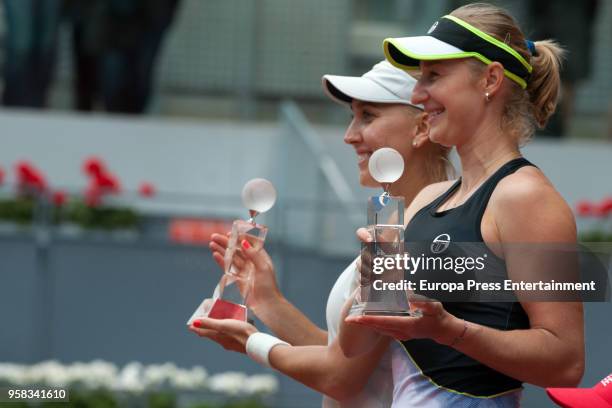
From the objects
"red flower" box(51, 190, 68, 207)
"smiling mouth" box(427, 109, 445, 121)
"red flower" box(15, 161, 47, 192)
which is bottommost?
"red flower" box(51, 190, 68, 207)

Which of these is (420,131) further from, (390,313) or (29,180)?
(29,180)

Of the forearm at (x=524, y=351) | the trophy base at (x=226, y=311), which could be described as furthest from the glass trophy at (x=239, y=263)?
the forearm at (x=524, y=351)

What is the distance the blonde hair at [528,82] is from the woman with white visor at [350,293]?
33 centimetres

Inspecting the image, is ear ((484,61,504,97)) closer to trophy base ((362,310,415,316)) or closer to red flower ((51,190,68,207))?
trophy base ((362,310,415,316))

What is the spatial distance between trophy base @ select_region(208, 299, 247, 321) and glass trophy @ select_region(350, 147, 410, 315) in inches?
16.8

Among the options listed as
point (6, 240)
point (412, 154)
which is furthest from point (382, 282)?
point (6, 240)

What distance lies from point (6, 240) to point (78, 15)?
2784 millimetres

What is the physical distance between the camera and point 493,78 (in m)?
1.87

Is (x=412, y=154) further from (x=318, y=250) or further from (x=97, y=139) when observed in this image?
(x=97, y=139)

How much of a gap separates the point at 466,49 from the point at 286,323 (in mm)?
767

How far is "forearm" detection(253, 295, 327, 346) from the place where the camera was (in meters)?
2.35

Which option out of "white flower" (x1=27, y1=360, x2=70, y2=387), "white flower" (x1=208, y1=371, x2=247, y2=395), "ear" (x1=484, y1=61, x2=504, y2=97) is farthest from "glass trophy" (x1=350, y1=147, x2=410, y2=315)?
"white flower" (x1=27, y1=360, x2=70, y2=387)

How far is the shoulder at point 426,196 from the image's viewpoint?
6.76ft

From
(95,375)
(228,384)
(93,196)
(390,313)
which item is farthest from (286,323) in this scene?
(93,196)
